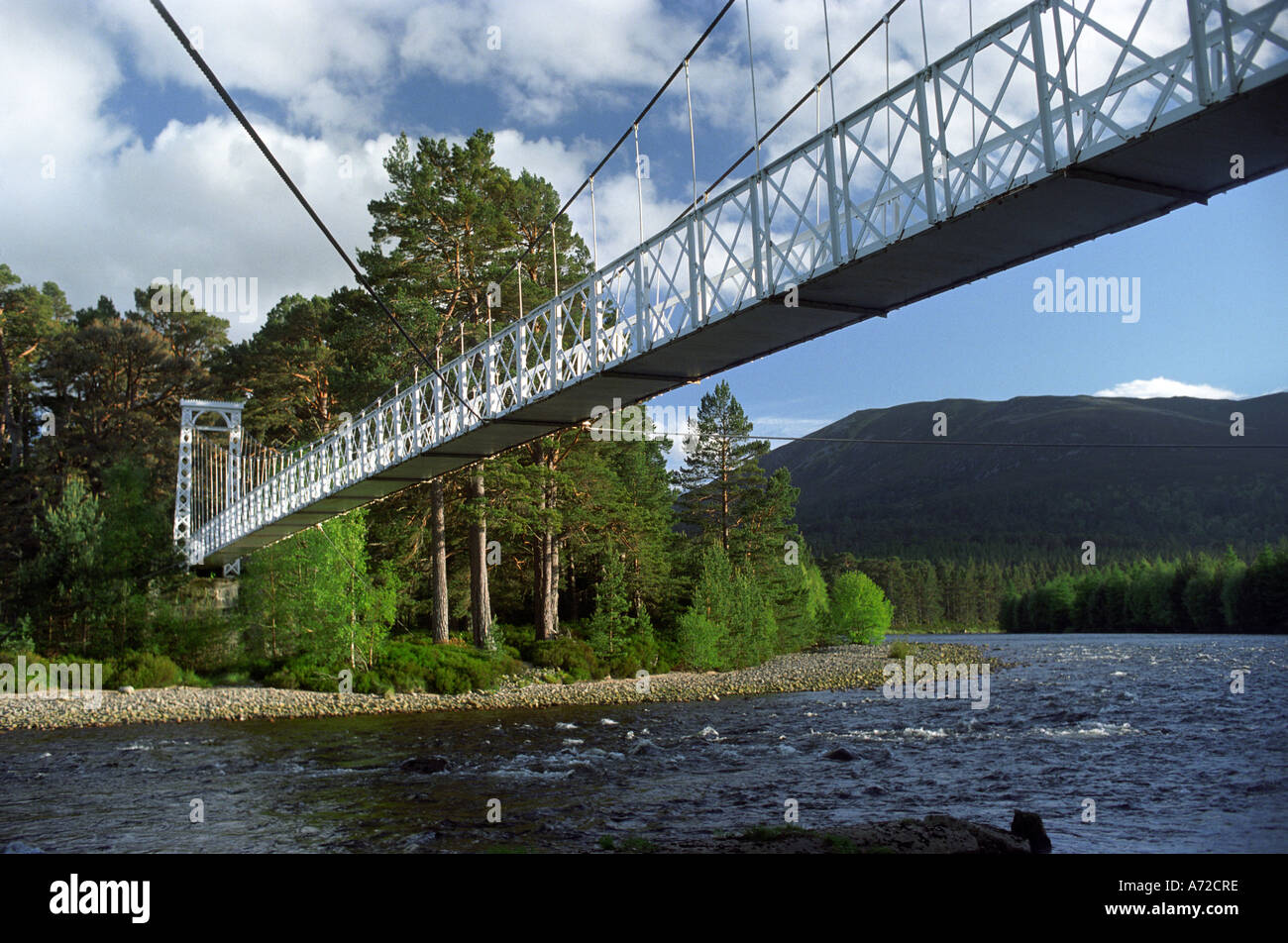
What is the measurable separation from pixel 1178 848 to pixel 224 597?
3187 centimetres

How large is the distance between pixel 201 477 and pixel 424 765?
27.8 meters

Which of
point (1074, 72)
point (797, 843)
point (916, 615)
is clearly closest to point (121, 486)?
point (797, 843)

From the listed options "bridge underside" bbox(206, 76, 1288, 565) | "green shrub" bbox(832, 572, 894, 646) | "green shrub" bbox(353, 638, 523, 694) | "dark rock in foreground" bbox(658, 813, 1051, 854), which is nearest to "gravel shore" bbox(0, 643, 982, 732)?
"green shrub" bbox(353, 638, 523, 694)

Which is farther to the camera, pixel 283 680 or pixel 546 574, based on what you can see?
pixel 546 574

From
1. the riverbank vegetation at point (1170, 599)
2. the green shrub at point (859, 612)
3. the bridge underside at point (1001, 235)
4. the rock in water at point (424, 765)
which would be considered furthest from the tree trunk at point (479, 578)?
the riverbank vegetation at point (1170, 599)

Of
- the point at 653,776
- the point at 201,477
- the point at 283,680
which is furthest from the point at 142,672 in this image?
the point at 653,776

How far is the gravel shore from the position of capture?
85.8ft

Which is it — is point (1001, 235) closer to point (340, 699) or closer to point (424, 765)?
point (424, 765)

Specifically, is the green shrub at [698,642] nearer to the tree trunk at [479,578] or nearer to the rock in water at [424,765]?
the tree trunk at [479,578]

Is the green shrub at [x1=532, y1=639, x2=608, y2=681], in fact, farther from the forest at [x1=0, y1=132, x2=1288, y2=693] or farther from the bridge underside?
the bridge underside

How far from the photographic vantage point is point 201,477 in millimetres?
41625

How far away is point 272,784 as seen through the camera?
16875 mm

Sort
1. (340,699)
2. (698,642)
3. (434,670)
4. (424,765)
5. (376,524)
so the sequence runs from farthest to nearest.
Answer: (698,642)
(376,524)
(434,670)
(340,699)
(424,765)

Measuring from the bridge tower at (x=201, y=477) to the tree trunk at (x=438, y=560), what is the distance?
854cm
